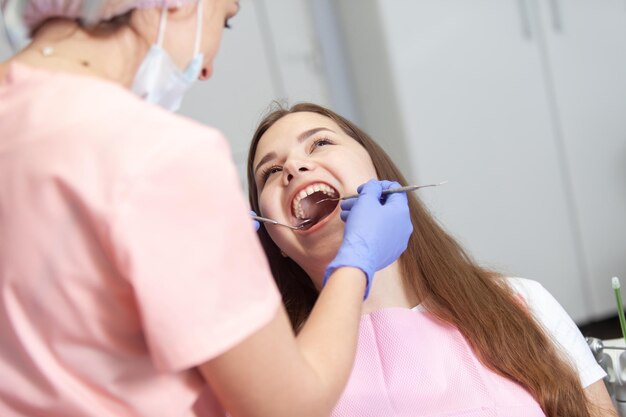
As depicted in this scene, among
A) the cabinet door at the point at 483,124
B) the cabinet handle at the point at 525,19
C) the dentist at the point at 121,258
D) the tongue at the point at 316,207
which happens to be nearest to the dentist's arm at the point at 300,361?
the dentist at the point at 121,258

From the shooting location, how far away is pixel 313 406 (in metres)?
0.83

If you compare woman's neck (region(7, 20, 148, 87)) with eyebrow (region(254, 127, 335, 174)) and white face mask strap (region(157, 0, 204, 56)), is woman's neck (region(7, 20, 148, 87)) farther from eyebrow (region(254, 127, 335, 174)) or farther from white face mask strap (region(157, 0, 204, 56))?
eyebrow (region(254, 127, 335, 174))

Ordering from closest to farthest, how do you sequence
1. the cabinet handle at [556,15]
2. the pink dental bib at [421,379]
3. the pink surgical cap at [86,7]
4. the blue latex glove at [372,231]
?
the pink surgical cap at [86,7], the blue latex glove at [372,231], the pink dental bib at [421,379], the cabinet handle at [556,15]

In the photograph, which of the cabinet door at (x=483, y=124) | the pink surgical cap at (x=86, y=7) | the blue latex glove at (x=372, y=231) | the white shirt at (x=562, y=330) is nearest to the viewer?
the pink surgical cap at (x=86, y=7)

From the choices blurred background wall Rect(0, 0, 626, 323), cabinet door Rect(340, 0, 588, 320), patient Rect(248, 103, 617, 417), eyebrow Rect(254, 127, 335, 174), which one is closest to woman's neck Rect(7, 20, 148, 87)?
patient Rect(248, 103, 617, 417)

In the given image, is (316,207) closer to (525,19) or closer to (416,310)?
(416,310)

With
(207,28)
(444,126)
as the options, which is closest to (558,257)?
(444,126)

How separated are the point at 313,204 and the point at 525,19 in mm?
1857

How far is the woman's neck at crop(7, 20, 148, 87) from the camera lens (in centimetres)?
87

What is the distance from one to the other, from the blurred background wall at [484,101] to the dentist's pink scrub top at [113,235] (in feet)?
7.07

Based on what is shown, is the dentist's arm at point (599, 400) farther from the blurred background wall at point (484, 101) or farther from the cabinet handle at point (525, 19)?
the cabinet handle at point (525, 19)

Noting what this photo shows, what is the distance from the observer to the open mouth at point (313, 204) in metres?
1.56

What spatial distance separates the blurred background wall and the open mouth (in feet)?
4.49

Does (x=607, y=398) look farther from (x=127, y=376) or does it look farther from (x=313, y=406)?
(x=127, y=376)
